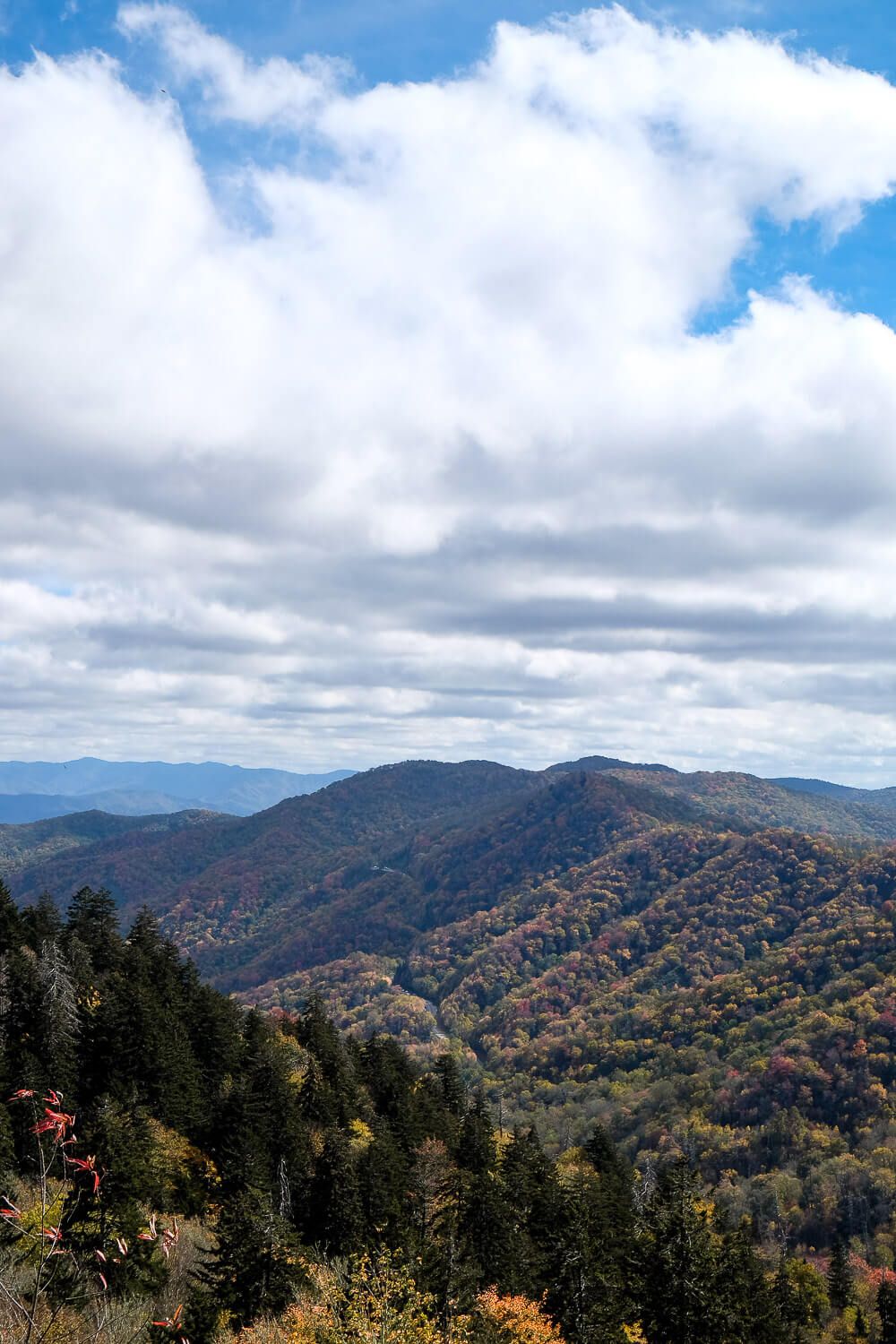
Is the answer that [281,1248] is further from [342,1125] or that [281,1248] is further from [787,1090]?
[787,1090]

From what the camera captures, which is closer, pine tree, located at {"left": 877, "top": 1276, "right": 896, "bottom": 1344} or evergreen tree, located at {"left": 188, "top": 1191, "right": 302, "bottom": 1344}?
evergreen tree, located at {"left": 188, "top": 1191, "right": 302, "bottom": 1344}

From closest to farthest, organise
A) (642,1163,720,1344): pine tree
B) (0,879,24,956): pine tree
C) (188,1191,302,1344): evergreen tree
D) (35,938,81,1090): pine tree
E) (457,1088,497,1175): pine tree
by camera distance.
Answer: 1. (642,1163,720,1344): pine tree
2. (188,1191,302,1344): evergreen tree
3. (35,938,81,1090): pine tree
4. (457,1088,497,1175): pine tree
5. (0,879,24,956): pine tree

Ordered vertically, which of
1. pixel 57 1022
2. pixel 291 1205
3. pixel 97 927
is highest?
pixel 97 927

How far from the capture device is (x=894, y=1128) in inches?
6211

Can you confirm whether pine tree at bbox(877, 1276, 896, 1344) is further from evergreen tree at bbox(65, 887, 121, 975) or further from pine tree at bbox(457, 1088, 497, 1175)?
evergreen tree at bbox(65, 887, 121, 975)

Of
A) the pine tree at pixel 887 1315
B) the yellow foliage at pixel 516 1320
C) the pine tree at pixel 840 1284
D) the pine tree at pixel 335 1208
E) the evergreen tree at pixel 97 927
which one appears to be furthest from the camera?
the pine tree at pixel 840 1284

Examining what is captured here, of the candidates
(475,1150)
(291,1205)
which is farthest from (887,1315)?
(291,1205)

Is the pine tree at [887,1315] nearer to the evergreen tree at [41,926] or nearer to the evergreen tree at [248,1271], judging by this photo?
the evergreen tree at [248,1271]

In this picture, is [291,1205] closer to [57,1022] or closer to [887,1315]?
[57,1022]

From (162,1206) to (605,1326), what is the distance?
27.5m

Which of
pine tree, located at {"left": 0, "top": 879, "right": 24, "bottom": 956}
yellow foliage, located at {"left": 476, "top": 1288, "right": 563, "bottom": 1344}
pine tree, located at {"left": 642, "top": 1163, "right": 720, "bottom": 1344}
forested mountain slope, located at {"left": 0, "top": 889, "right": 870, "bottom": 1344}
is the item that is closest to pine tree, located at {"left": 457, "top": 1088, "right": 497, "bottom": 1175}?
forested mountain slope, located at {"left": 0, "top": 889, "right": 870, "bottom": 1344}

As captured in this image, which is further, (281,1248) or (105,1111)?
(105,1111)

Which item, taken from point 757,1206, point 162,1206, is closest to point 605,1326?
point 162,1206

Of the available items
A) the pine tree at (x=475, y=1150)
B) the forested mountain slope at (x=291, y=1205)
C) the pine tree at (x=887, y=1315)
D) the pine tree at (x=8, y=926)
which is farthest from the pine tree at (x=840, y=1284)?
the pine tree at (x=8, y=926)
